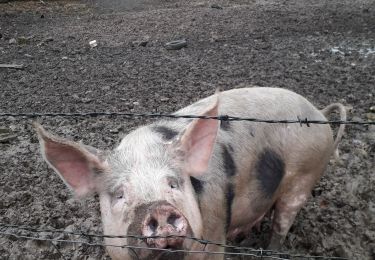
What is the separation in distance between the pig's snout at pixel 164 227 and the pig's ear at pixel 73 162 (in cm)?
51

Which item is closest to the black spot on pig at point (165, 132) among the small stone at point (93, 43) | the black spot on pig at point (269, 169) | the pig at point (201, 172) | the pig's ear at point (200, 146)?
the pig at point (201, 172)

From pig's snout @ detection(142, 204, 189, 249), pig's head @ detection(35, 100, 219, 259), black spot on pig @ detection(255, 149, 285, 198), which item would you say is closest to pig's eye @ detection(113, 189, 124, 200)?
pig's head @ detection(35, 100, 219, 259)

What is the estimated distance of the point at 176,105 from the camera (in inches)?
188

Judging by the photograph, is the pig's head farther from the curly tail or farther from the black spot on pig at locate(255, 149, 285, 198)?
the curly tail

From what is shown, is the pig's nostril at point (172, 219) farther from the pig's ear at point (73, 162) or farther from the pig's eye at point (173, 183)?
the pig's ear at point (73, 162)

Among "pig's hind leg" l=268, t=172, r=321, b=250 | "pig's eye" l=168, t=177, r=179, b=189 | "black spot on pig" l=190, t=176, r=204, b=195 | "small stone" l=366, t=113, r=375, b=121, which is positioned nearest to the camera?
"pig's eye" l=168, t=177, r=179, b=189

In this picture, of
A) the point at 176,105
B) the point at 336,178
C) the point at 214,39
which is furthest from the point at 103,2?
the point at 336,178

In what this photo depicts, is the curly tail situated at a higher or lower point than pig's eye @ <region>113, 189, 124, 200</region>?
lower

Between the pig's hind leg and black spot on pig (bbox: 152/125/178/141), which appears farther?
the pig's hind leg

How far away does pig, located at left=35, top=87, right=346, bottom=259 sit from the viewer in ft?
5.59

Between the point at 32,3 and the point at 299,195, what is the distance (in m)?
9.80

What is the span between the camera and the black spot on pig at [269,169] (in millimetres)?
2504

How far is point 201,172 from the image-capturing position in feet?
6.74

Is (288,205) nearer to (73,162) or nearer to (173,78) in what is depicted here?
(73,162)
